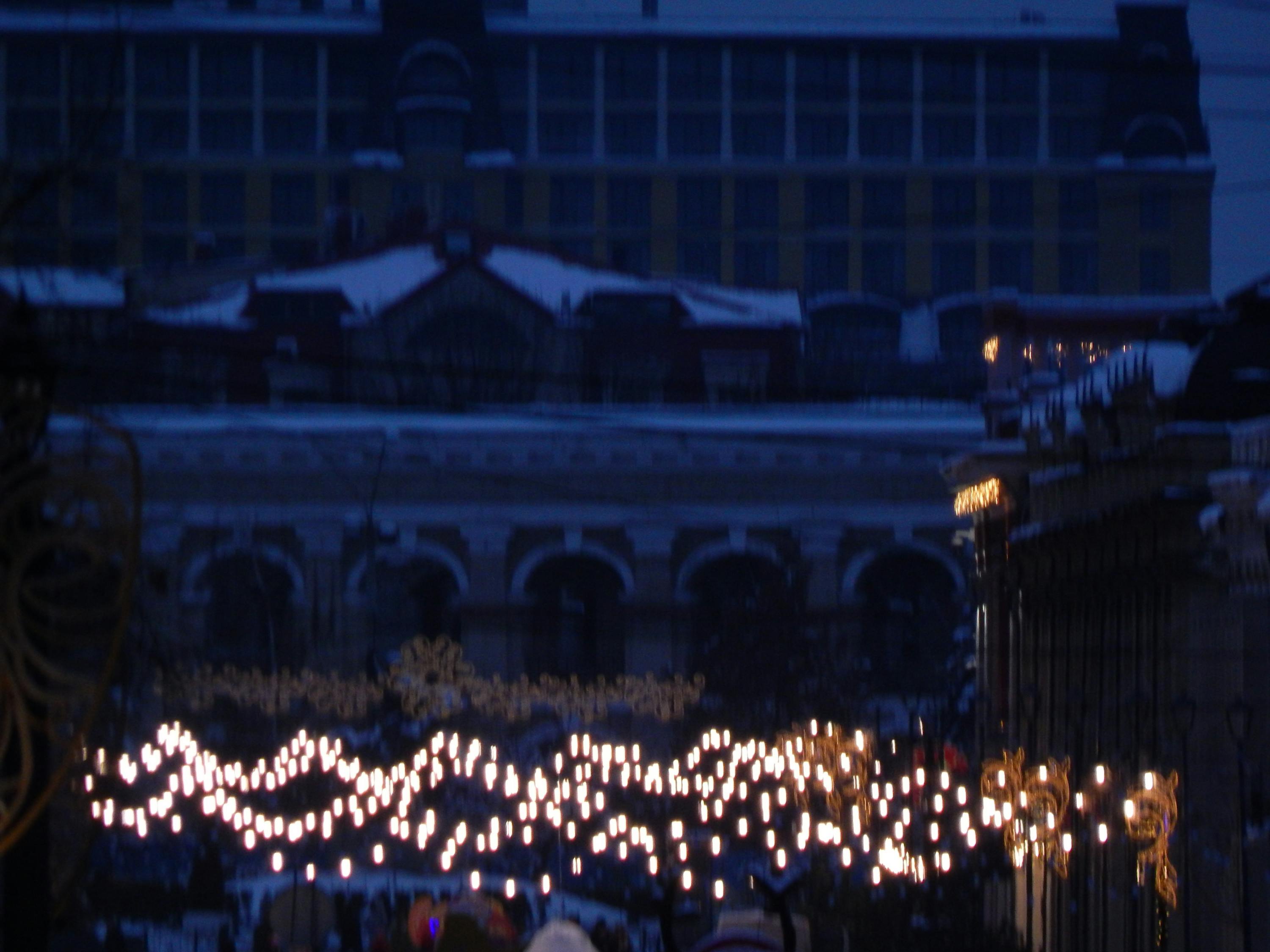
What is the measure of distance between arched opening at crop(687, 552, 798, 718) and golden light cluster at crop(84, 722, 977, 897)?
10.9m

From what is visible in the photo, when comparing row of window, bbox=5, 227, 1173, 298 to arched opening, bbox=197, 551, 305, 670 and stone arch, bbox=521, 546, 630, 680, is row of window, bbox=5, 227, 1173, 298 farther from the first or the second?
arched opening, bbox=197, 551, 305, 670

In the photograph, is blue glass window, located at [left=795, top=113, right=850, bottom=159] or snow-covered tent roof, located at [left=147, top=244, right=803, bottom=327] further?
blue glass window, located at [left=795, top=113, right=850, bottom=159]

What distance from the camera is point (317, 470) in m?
50.4

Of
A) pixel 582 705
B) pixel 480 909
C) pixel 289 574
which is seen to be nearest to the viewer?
pixel 480 909

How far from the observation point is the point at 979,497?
31547 mm

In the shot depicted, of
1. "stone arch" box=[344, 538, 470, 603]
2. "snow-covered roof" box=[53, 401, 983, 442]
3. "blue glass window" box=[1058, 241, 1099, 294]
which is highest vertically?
"blue glass window" box=[1058, 241, 1099, 294]

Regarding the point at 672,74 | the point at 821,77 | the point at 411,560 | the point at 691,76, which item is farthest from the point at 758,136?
the point at 411,560

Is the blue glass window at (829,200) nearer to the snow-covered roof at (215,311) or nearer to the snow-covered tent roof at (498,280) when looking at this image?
the snow-covered tent roof at (498,280)

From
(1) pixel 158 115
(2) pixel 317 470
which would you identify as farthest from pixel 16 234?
(1) pixel 158 115

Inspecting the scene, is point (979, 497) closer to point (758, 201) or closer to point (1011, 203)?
point (758, 201)

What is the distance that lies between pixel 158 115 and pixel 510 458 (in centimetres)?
2231

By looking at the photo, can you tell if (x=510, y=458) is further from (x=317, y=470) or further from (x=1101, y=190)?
(x=1101, y=190)

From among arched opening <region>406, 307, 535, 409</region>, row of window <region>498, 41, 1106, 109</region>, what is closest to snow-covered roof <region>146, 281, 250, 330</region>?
arched opening <region>406, 307, 535, 409</region>

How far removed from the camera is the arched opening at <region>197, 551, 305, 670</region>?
47188 millimetres
